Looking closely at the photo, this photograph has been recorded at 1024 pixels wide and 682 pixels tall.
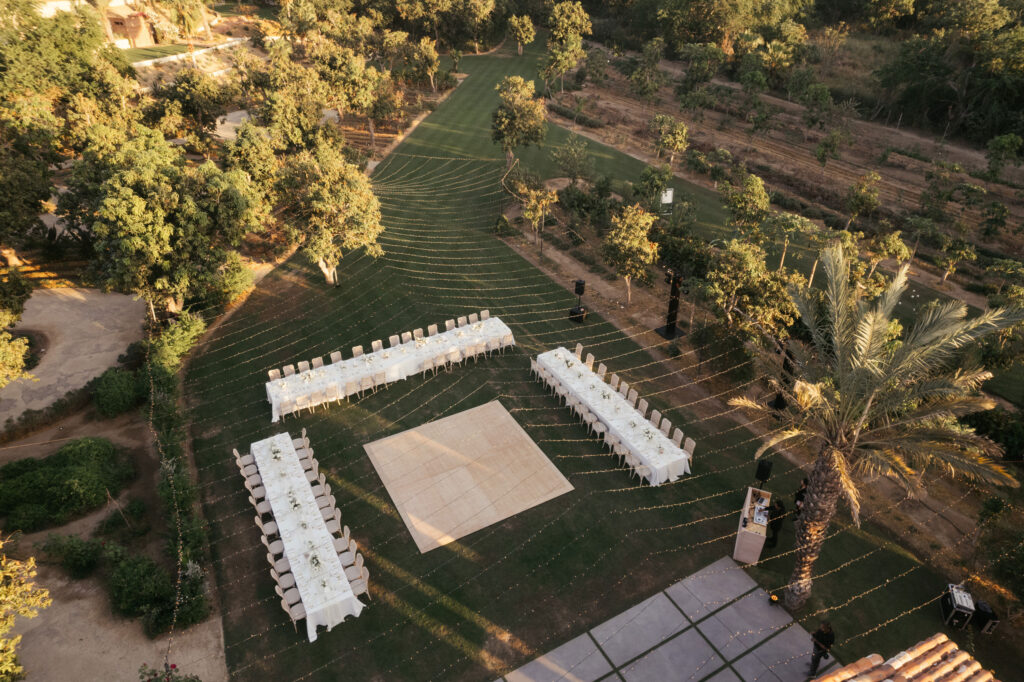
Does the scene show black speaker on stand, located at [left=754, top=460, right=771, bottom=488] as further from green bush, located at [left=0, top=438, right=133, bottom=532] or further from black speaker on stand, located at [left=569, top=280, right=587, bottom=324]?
green bush, located at [left=0, top=438, right=133, bottom=532]

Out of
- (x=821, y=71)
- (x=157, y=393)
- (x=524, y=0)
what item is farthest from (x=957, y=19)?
(x=157, y=393)

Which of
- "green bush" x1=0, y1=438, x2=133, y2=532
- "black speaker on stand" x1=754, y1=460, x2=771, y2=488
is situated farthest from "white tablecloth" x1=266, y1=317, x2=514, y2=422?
"black speaker on stand" x1=754, y1=460, x2=771, y2=488

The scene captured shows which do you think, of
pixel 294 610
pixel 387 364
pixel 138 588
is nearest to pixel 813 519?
pixel 294 610

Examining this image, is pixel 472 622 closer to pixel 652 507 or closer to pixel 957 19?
pixel 652 507

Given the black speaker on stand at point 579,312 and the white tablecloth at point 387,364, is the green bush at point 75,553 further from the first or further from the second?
the black speaker on stand at point 579,312

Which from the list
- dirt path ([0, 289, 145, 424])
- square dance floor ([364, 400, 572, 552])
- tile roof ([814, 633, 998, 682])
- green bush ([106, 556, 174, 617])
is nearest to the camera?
tile roof ([814, 633, 998, 682])
